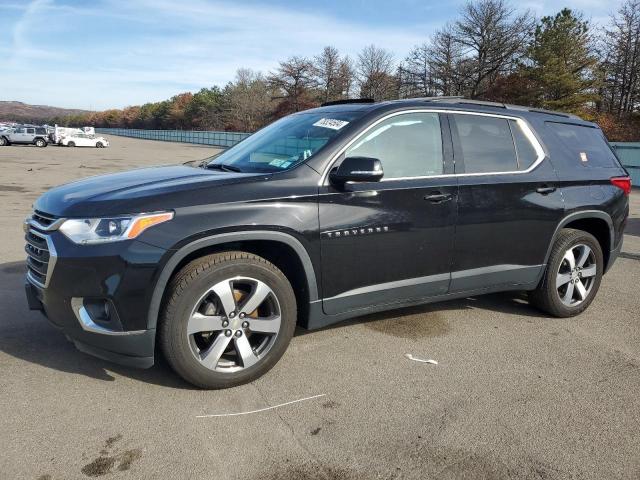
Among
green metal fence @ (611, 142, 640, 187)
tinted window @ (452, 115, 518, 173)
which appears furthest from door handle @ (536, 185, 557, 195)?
green metal fence @ (611, 142, 640, 187)

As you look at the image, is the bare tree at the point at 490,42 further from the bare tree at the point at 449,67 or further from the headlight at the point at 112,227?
the headlight at the point at 112,227

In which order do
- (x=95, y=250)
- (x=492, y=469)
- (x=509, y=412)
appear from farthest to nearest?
(x=509, y=412) → (x=95, y=250) → (x=492, y=469)

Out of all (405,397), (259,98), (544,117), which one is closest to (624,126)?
(544,117)

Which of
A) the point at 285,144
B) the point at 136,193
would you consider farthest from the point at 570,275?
the point at 136,193

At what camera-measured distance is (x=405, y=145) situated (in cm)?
383

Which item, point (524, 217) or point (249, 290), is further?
point (524, 217)

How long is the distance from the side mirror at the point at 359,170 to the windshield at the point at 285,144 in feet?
0.93

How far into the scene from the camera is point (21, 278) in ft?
17.9

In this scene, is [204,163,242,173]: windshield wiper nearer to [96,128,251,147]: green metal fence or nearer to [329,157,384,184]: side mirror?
[329,157,384,184]: side mirror

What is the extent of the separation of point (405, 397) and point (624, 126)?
42.9 metres

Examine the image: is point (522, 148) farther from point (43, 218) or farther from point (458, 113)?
point (43, 218)

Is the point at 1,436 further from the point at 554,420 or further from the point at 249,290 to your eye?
the point at 554,420

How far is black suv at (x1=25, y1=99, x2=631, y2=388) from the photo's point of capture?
2.98 metres

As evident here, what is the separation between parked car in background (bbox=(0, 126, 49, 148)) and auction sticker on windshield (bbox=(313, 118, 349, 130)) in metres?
45.1
